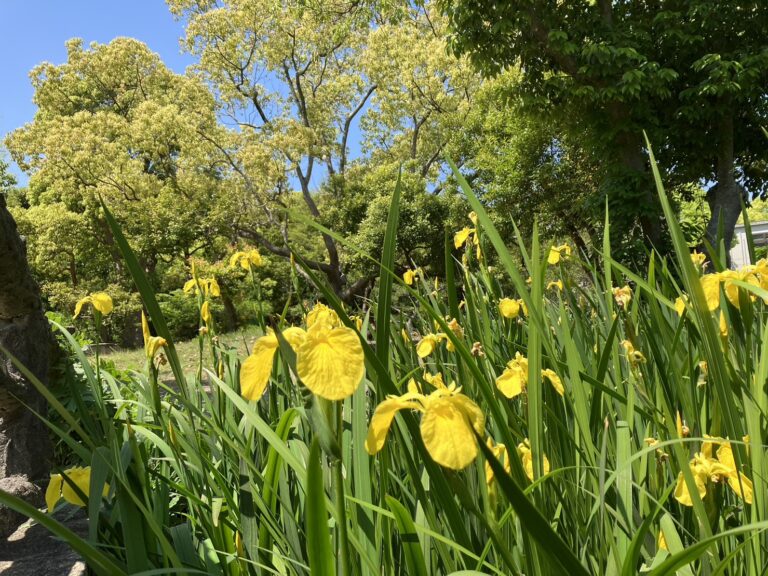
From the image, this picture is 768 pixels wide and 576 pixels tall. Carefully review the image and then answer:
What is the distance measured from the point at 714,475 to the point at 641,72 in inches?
262

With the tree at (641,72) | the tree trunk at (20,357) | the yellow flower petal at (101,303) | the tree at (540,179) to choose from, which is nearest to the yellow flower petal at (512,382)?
the yellow flower petal at (101,303)

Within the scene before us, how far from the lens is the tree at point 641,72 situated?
6484 mm

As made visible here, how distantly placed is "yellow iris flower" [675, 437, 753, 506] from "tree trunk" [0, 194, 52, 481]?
6.09 feet

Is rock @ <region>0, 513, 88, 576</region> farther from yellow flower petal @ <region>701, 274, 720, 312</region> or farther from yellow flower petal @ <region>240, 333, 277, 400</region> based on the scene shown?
yellow flower petal @ <region>701, 274, 720, 312</region>

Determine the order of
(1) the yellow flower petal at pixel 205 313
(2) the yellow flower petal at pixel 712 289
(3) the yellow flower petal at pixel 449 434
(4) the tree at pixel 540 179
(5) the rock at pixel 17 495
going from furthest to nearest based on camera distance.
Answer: (4) the tree at pixel 540 179 → (5) the rock at pixel 17 495 → (1) the yellow flower petal at pixel 205 313 → (2) the yellow flower petal at pixel 712 289 → (3) the yellow flower petal at pixel 449 434

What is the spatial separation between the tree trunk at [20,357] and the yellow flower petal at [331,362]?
1772 millimetres

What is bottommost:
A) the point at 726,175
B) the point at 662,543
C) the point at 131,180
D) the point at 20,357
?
the point at 662,543

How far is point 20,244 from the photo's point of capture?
210 centimetres

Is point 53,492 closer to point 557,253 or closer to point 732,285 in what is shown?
point 732,285

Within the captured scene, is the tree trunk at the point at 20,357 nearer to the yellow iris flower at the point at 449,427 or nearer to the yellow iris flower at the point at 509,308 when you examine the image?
the yellow iris flower at the point at 509,308

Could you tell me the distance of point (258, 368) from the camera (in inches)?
16.2

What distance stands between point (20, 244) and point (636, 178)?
6737 millimetres

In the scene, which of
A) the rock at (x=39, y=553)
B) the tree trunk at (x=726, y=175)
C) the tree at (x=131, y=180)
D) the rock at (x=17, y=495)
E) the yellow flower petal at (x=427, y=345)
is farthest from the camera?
the tree at (x=131, y=180)

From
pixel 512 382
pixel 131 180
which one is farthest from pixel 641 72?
pixel 131 180
